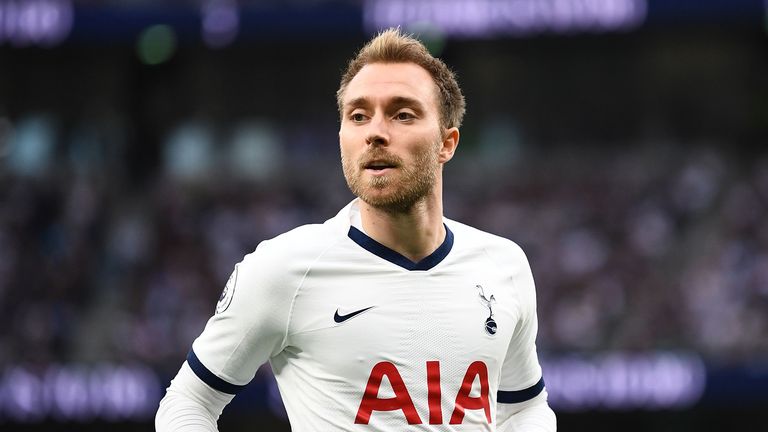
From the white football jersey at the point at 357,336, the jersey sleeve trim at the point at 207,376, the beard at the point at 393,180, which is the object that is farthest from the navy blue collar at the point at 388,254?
the jersey sleeve trim at the point at 207,376

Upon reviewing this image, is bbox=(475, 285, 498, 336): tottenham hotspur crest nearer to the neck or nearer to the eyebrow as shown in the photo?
the neck

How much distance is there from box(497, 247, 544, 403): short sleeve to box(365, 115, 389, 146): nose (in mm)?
638

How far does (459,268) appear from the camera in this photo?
3.33 m

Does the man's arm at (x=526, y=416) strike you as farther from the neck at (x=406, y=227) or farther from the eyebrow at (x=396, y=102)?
the eyebrow at (x=396, y=102)

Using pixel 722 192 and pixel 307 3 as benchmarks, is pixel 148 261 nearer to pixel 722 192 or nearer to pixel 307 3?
pixel 307 3

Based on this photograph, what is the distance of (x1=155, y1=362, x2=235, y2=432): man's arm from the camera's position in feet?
10.0

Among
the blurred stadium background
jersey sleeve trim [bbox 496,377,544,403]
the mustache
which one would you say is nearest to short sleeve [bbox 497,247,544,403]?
jersey sleeve trim [bbox 496,377,544,403]

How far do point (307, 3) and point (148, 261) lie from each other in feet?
12.9

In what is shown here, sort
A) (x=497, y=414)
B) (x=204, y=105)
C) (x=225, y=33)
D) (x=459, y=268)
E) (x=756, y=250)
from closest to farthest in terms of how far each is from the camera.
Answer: (x=459, y=268), (x=497, y=414), (x=756, y=250), (x=225, y=33), (x=204, y=105)

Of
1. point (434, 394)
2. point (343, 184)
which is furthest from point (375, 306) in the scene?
point (343, 184)

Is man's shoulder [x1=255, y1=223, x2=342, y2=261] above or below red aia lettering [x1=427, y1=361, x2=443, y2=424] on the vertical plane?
above

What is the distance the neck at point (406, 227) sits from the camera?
3.24m

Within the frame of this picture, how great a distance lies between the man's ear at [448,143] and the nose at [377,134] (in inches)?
10.8

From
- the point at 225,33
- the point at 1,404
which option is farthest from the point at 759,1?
the point at 1,404
